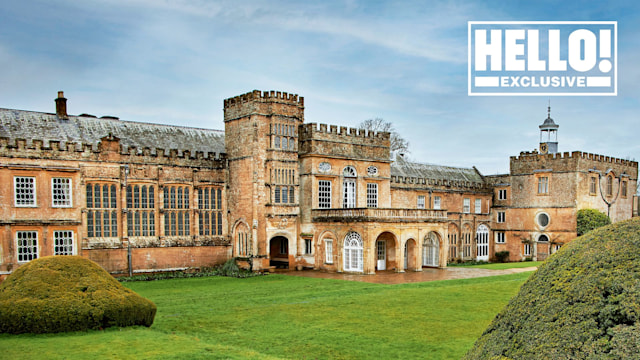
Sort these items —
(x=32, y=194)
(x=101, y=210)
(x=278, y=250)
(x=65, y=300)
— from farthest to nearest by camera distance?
1. (x=278, y=250)
2. (x=101, y=210)
3. (x=32, y=194)
4. (x=65, y=300)

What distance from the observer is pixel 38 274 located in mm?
14320

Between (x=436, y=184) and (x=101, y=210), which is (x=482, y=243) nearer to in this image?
(x=436, y=184)

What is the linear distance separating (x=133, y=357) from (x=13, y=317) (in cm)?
400

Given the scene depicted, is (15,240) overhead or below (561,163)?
below

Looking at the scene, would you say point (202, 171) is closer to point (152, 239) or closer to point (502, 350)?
point (152, 239)

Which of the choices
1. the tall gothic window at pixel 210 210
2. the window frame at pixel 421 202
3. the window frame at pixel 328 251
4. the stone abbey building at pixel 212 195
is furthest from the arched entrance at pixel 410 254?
the tall gothic window at pixel 210 210

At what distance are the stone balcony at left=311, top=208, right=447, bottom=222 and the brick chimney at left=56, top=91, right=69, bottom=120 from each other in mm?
16089

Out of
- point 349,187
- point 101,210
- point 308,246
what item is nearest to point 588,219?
point 349,187

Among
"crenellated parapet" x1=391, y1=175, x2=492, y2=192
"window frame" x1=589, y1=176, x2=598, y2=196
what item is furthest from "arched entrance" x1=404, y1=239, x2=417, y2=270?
"window frame" x1=589, y1=176, x2=598, y2=196

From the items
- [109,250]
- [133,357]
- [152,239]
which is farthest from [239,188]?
[133,357]

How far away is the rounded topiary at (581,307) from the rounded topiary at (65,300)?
1065cm

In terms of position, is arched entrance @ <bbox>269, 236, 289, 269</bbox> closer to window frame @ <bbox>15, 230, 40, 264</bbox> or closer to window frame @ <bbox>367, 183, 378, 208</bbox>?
window frame @ <bbox>367, 183, 378, 208</bbox>

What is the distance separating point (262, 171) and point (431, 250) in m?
13.4

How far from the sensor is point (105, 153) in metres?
30.5
